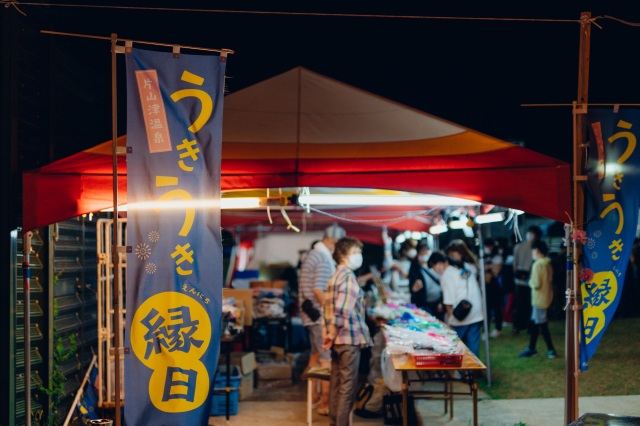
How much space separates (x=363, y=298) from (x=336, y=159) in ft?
5.40

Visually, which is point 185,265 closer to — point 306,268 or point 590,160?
point 590,160

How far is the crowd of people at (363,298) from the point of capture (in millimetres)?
7504

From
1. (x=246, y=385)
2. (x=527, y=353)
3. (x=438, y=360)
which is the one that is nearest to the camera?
(x=438, y=360)

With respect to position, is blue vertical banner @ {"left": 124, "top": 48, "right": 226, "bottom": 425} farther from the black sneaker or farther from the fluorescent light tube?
the black sneaker

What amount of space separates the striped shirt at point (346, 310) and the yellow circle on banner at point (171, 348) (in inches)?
119

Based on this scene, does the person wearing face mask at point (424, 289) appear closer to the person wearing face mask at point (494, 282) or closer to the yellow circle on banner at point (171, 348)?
the person wearing face mask at point (494, 282)

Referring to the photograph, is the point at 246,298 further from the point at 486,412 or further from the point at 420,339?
the point at 420,339

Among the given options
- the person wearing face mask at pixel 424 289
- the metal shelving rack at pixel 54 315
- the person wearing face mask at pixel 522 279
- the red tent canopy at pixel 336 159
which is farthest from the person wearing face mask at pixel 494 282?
the metal shelving rack at pixel 54 315

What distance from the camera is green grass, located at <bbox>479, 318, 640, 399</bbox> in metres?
9.98

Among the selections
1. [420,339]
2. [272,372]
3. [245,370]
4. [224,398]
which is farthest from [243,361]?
[420,339]

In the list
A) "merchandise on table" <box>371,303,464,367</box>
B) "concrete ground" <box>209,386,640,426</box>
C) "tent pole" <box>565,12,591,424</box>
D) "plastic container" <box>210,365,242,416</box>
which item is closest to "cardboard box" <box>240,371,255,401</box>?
"concrete ground" <box>209,386,640,426</box>

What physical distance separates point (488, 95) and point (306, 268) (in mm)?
15719

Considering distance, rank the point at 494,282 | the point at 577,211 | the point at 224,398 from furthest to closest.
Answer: the point at 494,282 → the point at 224,398 → the point at 577,211

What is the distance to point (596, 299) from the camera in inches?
230
